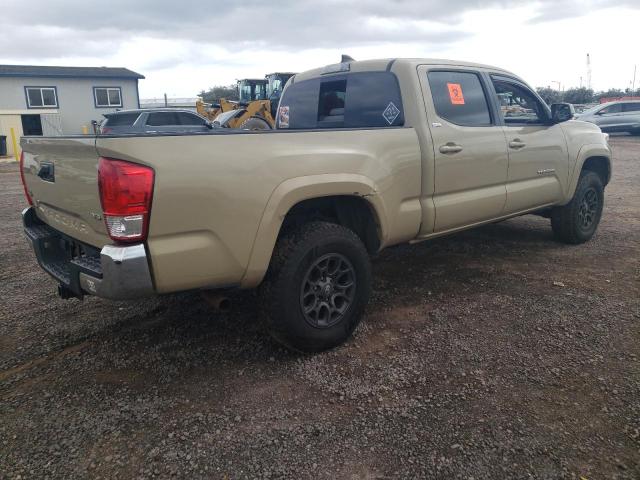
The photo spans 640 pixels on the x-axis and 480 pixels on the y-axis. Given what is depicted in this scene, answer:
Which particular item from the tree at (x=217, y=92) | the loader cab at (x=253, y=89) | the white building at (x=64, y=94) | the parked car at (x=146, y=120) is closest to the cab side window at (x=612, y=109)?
the loader cab at (x=253, y=89)

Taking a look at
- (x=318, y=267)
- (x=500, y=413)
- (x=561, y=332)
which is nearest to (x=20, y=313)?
(x=318, y=267)

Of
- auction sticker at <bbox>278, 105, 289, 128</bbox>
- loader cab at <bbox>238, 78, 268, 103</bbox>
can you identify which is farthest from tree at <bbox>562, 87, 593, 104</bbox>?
auction sticker at <bbox>278, 105, 289, 128</bbox>

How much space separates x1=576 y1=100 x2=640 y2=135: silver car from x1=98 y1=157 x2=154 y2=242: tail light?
2151 centimetres

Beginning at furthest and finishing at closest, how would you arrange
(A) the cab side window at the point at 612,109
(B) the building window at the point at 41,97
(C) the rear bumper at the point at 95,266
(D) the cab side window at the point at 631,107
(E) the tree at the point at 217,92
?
(E) the tree at the point at 217,92
(B) the building window at the point at 41,97
(A) the cab side window at the point at 612,109
(D) the cab side window at the point at 631,107
(C) the rear bumper at the point at 95,266

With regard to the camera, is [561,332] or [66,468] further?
[561,332]

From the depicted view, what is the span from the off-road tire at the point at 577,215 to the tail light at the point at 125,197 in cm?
461

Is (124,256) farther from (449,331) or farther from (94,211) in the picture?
(449,331)

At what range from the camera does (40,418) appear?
2619 millimetres

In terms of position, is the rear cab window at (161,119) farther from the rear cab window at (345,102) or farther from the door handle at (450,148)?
the door handle at (450,148)

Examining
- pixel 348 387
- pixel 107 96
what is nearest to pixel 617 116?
pixel 348 387

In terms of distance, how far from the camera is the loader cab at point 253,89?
23438mm

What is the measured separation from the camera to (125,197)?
7.76ft

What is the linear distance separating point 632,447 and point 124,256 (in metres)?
2.58

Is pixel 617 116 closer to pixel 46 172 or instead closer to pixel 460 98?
pixel 460 98
